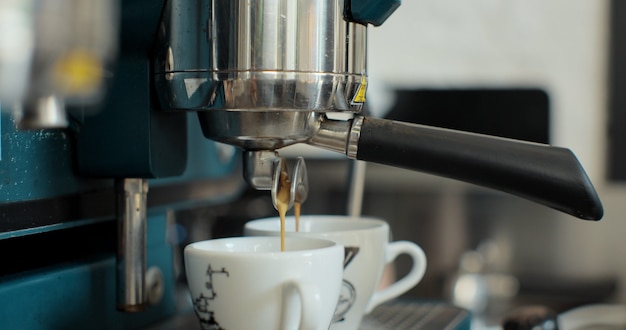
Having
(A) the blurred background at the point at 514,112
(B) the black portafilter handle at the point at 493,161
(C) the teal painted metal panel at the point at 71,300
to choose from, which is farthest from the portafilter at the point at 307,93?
(A) the blurred background at the point at 514,112

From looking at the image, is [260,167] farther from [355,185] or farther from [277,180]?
[355,185]

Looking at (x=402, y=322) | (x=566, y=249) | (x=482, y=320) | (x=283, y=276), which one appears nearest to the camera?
(x=283, y=276)

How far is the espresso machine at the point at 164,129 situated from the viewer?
399 mm

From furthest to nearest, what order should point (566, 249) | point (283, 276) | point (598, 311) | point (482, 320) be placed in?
point (566, 249) → point (482, 320) → point (598, 311) → point (283, 276)

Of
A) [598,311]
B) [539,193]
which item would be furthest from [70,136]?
[598,311]

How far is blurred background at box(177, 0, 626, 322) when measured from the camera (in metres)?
1.36

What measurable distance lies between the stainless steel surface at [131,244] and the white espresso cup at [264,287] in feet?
0.22

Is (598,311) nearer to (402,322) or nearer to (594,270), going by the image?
(402,322)

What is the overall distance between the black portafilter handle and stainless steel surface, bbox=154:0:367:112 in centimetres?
3

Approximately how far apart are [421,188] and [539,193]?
3.45 ft

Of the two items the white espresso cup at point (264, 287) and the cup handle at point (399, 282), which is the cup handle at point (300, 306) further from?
the cup handle at point (399, 282)

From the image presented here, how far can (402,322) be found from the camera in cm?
53

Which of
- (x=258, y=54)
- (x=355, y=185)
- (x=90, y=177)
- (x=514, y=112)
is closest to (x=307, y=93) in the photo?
(x=258, y=54)

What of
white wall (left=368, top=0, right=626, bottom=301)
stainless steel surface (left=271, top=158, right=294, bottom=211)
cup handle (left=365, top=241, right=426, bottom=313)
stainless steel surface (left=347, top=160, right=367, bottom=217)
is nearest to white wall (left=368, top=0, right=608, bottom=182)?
white wall (left=368, top=0, right=626, bottom=301)
